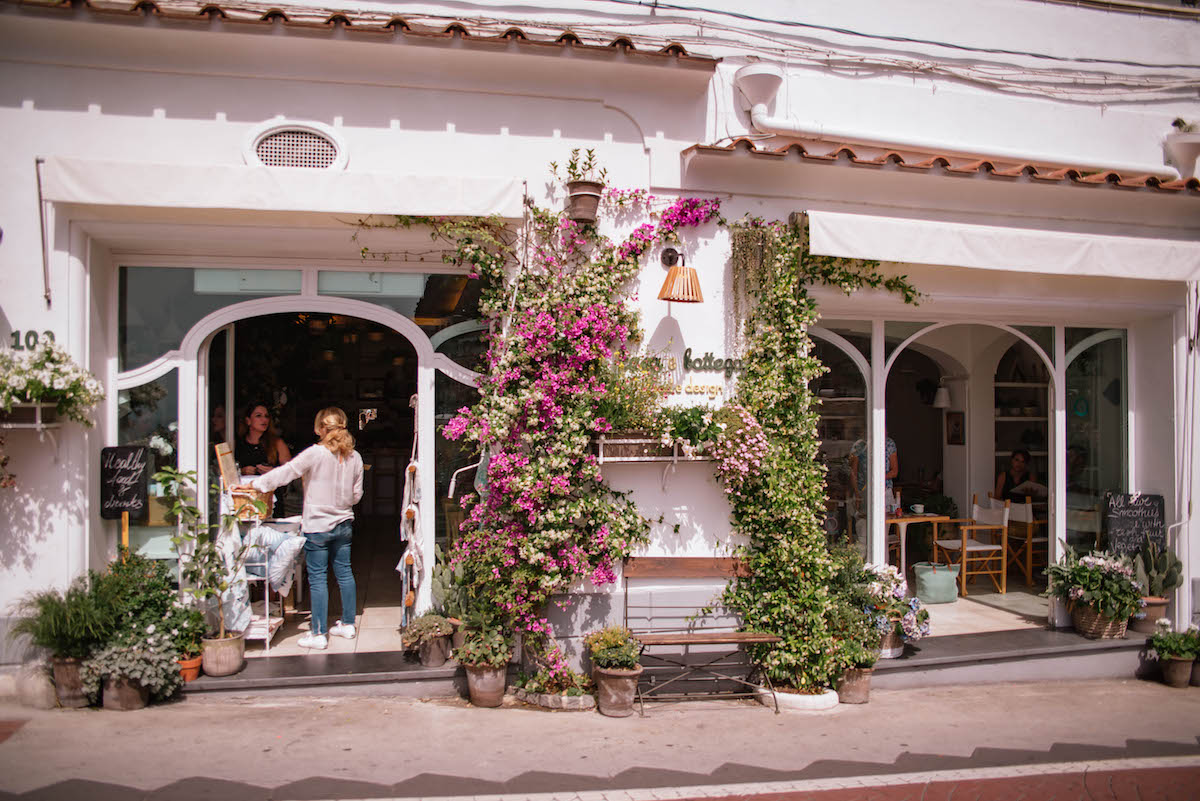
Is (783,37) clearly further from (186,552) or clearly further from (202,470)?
(186,552)

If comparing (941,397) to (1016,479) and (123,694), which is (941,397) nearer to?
(1016,479)

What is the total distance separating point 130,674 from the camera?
206 inches

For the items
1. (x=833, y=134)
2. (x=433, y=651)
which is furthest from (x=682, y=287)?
(x=433, y=651)

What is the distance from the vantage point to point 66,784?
426 centimetres

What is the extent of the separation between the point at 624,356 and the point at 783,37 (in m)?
3.42

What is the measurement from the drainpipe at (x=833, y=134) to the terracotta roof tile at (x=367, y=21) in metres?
0.60

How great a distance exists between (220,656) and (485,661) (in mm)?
1888

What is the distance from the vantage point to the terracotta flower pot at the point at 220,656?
566cm

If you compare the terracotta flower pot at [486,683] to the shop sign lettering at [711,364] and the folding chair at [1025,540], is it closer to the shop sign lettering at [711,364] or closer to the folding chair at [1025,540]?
the shop sign lettering at [711,364]

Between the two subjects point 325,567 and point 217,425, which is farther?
point 217,425

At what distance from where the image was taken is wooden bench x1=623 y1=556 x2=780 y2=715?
19.6ft

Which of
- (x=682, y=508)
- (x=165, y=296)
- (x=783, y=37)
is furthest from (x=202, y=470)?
(x=783, y=37)

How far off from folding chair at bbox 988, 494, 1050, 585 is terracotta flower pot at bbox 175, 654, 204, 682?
26.1ft

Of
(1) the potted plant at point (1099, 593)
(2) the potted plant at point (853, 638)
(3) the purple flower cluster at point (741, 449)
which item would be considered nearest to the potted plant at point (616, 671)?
(3) the purple flower cluster at point (741, 449)
